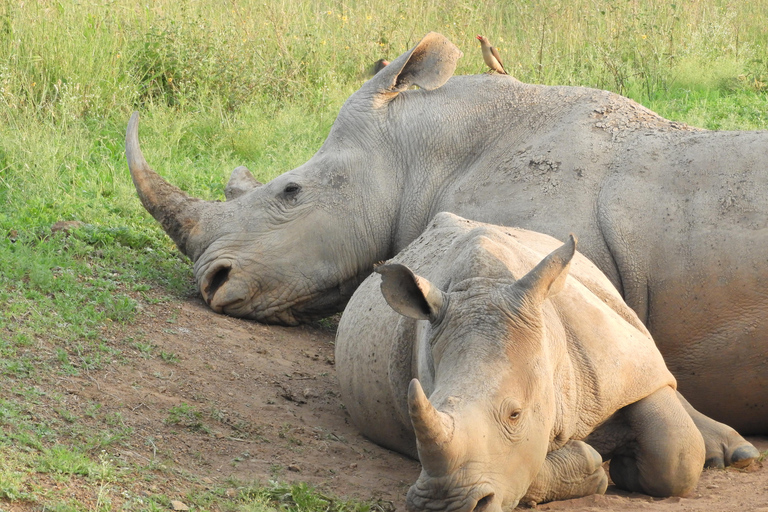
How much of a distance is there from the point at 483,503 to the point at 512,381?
0.44 m

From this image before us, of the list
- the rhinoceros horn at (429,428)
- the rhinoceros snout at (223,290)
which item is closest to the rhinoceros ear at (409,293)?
the rhinoceros horn at (429,428)

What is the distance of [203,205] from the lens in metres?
7.19

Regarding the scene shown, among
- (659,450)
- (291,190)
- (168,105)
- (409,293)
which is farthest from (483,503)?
(168,105)

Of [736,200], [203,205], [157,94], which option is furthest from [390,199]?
[157,94]

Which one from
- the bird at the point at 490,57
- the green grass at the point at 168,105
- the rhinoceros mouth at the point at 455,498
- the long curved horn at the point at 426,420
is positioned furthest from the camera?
the bird at the point at 490,57

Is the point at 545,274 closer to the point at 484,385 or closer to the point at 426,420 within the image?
the point at 484,385

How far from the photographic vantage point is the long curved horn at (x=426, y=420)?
345 cm

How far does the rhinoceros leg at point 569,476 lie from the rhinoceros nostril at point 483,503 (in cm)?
54

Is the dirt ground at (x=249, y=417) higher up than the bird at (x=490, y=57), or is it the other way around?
the bird at (x=490, y=57)

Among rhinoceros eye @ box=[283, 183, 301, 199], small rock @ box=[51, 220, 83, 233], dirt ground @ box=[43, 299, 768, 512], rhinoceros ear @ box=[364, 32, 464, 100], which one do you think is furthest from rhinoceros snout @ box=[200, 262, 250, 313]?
rhinoceros ear @ box=[364, 32, 464, 100]

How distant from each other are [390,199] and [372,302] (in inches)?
55.1

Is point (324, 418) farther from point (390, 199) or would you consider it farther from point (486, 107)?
point (486, 107)

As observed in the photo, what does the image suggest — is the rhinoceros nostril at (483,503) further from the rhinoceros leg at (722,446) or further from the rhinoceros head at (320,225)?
the rhinoceros head at (320,225)

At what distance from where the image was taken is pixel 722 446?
5000mm
